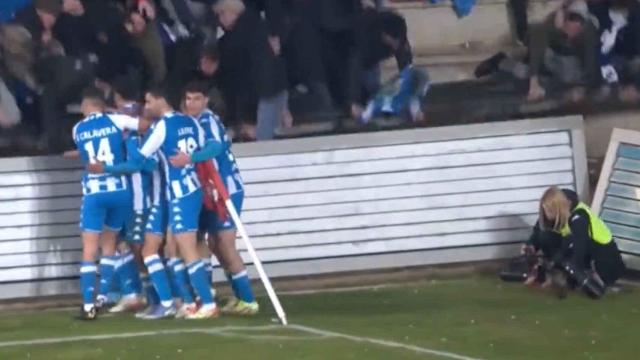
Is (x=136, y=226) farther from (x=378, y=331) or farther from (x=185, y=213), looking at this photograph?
(x=378, y=331)

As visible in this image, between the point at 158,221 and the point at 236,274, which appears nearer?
the point at 236,274

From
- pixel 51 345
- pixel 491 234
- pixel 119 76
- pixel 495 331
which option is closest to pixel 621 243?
pixel 491 234

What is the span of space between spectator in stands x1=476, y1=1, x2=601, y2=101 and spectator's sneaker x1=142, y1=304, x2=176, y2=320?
437cm

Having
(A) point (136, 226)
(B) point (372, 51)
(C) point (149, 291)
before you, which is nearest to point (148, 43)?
(B) point (372, 51)

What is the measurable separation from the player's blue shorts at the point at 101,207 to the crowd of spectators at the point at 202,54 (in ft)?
3.30

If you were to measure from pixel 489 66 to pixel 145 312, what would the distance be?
4.56 meters

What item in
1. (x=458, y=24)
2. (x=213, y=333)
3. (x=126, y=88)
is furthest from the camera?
(x=458, y=24)

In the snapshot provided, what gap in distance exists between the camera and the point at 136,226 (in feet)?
45.5

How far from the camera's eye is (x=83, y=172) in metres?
14.5

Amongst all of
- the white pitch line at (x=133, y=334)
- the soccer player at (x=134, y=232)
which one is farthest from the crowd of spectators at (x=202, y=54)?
the white pitch line at (x=133, y=334)

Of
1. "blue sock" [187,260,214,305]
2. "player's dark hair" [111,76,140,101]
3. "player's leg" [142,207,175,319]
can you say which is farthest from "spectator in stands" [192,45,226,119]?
"blue sock" [187,260,214,305]

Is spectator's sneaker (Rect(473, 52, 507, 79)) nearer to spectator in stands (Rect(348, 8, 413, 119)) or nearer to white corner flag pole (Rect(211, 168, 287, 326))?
spectator in stands (Rect(348, 8, 413, 119))

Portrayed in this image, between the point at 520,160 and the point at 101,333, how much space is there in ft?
14.9

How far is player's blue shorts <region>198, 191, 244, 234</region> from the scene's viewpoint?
13.4m
